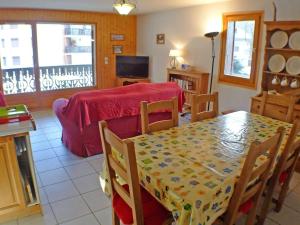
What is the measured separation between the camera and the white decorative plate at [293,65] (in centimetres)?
365

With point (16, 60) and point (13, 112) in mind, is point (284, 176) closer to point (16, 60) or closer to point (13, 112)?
point (13, 112)

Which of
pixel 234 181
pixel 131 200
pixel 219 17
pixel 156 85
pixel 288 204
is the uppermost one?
pixel 219 17

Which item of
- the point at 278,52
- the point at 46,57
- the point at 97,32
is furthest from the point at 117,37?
the point at 278,52

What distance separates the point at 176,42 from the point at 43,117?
3.23 meters

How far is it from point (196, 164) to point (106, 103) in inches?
78.5

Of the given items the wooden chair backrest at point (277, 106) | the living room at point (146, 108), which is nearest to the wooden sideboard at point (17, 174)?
the living room at point (146, 108)

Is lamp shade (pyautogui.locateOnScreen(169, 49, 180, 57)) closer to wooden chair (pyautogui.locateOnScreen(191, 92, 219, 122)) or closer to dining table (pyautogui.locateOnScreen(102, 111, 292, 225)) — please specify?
wooden chair (pyautogui.locateOnScreen(191, 92, 219, 122))

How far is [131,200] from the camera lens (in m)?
1.62

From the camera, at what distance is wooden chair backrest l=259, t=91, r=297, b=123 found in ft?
8.98

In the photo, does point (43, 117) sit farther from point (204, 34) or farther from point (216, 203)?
point (216, 203)

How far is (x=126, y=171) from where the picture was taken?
5.25 feet

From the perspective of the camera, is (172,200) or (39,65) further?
(39,65)

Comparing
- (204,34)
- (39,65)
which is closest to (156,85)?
(204,34)

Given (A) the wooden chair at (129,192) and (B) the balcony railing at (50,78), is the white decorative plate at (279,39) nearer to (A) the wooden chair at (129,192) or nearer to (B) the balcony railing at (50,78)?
(A) the wooden chair at (129,192)
